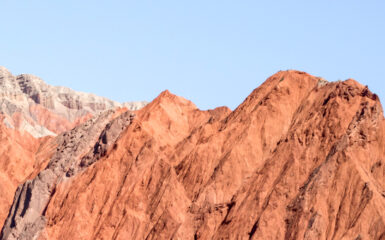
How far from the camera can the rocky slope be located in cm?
14286

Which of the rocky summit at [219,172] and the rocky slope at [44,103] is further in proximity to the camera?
the rocky slope at [44,103]

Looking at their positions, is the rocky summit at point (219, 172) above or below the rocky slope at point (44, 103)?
below

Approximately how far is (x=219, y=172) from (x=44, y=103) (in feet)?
265

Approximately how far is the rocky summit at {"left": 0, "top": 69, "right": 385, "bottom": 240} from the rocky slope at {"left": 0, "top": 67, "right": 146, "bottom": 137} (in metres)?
41.4

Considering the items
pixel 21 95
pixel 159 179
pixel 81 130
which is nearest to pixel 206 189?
pixel 159 179

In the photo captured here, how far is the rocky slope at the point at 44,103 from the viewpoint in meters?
143

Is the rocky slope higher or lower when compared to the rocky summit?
higher

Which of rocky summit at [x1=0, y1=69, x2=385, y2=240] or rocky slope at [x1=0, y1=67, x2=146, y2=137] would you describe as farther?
rocky slope at [x1=0, y1=67, x2=146, y2=137]

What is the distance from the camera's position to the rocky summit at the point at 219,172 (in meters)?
75.1

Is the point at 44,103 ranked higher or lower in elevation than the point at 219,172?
higher

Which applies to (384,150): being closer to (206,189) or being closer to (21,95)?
(206,189)

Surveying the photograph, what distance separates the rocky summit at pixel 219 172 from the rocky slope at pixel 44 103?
41.4 m

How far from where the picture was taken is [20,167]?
101m

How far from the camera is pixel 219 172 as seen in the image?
8350 centimetres
